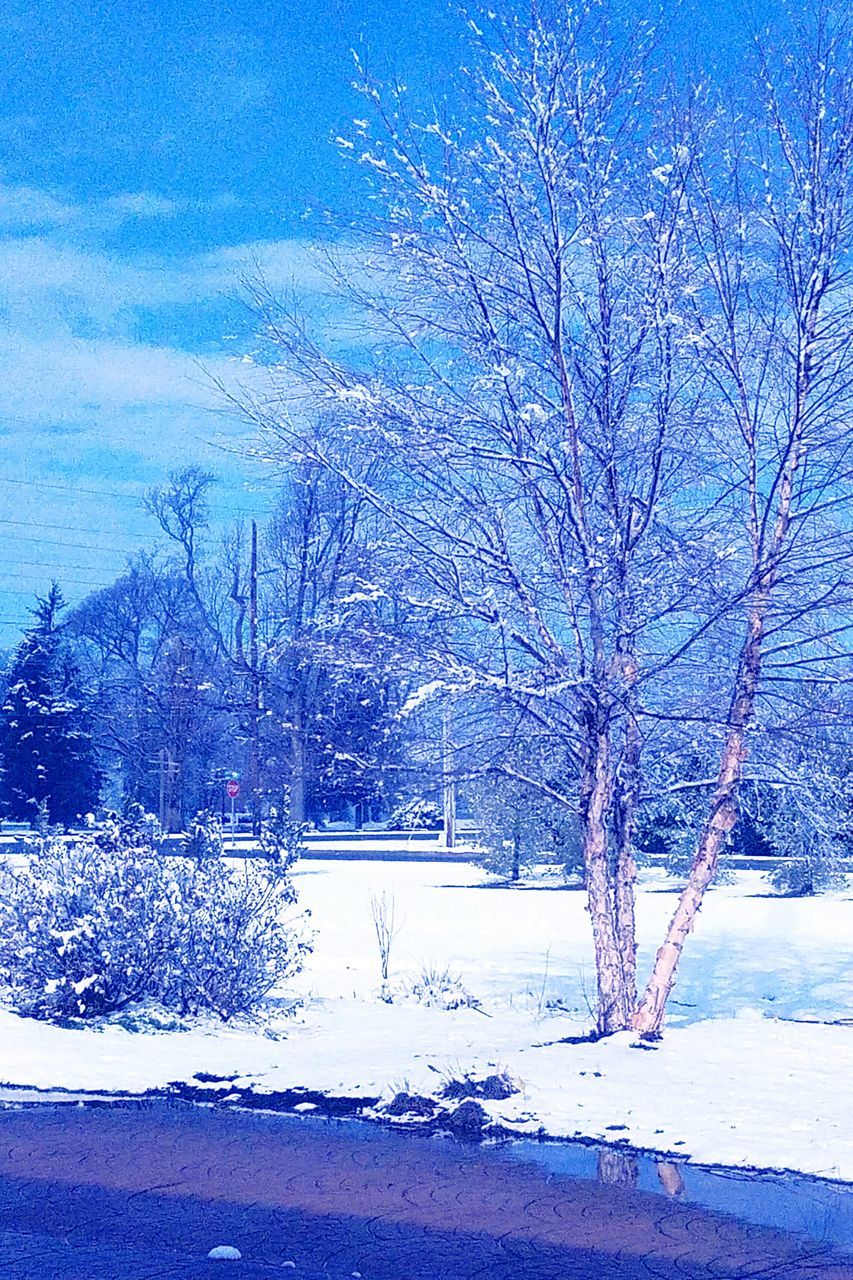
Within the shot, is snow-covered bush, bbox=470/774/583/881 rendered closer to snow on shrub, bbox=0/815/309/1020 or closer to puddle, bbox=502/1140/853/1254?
snow on shrub, bbox=0/815/309/1020

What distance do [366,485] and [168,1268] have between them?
550 cm

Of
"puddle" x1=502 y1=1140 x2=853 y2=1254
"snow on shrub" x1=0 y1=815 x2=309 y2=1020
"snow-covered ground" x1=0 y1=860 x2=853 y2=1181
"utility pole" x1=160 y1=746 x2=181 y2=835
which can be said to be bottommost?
"puddle" x1=502 y1=1140 x2=853 y2=1254

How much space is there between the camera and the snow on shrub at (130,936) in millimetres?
9648

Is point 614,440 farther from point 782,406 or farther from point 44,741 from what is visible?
point 44,741

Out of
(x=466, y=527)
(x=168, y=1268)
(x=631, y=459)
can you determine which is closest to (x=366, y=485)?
(x=466, y=527)

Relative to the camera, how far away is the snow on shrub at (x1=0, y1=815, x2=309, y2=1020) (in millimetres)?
9648

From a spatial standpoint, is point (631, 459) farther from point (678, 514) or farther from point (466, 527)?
point (466, 527)

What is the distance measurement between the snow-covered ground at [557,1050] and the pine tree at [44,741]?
34694 millimetres

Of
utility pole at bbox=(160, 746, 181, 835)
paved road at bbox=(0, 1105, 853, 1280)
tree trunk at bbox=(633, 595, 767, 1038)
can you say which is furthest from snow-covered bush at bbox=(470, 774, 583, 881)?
paved road at bbox=(0, 1105, 853, 1280)

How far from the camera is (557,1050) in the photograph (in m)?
8.58

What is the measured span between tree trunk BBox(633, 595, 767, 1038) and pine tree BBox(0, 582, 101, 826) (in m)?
42.0

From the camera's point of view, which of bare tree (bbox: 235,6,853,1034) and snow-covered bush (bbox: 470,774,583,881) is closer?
bare tree (bbox: 235,6,853,1034)

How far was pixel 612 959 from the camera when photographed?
362 inches

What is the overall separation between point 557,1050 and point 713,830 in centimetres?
178
